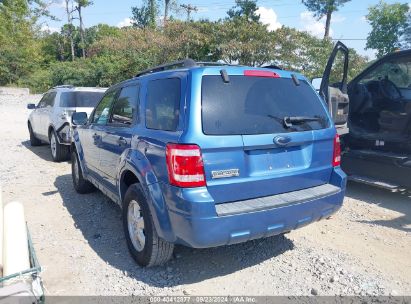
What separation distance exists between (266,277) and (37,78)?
113 feet

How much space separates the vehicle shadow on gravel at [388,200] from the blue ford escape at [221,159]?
1550mm

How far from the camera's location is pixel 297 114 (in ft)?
11.1

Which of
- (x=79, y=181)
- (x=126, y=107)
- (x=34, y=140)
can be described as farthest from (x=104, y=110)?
(x=34, y=140)

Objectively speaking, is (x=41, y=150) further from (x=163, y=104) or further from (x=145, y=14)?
(x=145, y=14)

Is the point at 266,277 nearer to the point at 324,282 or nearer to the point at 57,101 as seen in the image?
the point at 324,282

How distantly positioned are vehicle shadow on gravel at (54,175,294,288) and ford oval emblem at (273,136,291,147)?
1272 millimetres

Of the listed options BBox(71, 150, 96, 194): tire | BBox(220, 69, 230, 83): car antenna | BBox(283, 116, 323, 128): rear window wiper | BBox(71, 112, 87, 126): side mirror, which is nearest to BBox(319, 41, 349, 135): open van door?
BBox(283, 116, 323, 128): rear window wiper

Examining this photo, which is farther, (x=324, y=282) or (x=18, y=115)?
(x=18, y=115)

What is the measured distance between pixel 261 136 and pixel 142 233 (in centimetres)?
145

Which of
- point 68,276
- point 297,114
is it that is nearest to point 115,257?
point 68,276

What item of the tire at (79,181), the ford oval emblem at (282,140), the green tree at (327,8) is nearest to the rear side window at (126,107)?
the ford oval emblem at (282,140)

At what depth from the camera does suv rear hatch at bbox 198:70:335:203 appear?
2.89 metres

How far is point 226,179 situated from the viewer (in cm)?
290

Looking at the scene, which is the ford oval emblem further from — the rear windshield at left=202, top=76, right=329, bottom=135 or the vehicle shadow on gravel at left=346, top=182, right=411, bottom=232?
the vehicle shadow on gravel at left=346, top=182, right=411, bottom=232
